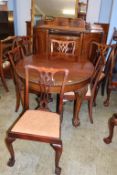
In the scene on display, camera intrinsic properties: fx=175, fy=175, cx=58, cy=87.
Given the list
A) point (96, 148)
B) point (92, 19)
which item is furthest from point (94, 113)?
point (92, 19)

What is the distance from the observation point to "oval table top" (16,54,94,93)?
1.72 m

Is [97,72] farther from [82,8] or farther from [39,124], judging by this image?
[82,8]

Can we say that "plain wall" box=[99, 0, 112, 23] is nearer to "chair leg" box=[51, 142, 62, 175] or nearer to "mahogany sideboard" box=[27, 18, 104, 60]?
"mahogany sideboard" box=[27, 18, 104, 60]

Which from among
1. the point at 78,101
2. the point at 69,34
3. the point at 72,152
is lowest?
the point at 72,152

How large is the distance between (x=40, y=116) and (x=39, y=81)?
0.33m

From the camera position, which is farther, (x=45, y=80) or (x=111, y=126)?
(x=111, y=126)

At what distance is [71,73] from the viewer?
1870 mm

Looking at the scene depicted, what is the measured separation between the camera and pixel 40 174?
157cm

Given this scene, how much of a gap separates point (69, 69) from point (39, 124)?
29.4 inches

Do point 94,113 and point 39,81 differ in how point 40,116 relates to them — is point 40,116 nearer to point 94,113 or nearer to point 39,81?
point 39,81

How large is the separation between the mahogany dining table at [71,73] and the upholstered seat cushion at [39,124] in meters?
0.25

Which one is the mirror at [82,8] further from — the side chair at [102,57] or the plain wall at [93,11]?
the side chair at [102,57]

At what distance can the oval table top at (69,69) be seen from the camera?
1719 mm

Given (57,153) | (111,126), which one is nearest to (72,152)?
(57,153)
